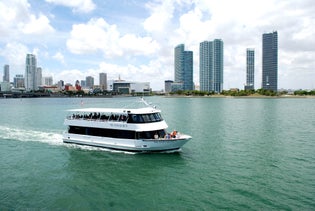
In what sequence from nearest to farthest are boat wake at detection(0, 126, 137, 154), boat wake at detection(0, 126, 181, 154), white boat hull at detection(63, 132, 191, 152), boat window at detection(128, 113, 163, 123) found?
white boat hull at detection(63, 132, 191, 152) → boat window at detection(128, 113, 163, 123) → boat wake at detection(0, 126, 181, 154) → boat wake at detection(0, 126, 137, 154)

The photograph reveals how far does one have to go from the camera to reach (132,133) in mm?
31969

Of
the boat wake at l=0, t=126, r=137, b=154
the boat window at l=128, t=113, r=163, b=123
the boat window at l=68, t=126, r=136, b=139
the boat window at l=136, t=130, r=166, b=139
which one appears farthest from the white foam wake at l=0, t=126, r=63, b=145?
the boat window at l=136, t=130, r=166, b=139

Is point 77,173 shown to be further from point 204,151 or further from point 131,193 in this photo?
point 204,151

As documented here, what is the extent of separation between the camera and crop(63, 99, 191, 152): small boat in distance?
1228 inches

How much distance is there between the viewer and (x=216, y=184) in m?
22.5

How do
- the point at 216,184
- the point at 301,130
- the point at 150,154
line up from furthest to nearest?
the point at 301,130, the point at 150,154, the point at 216,184

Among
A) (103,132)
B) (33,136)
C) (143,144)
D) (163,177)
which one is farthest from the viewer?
(33,136)

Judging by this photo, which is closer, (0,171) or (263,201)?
(263,201)

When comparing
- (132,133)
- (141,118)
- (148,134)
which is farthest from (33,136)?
(148,134)

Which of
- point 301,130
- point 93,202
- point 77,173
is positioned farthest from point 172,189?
point 301,130

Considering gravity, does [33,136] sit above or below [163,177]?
above

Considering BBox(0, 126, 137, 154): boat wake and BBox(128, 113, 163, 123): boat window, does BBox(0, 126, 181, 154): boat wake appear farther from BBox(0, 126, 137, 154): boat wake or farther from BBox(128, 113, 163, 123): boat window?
BBox(128, 113, 163, 123): boat window

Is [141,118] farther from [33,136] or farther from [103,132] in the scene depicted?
[33,136]

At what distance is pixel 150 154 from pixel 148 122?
362 centimetres
